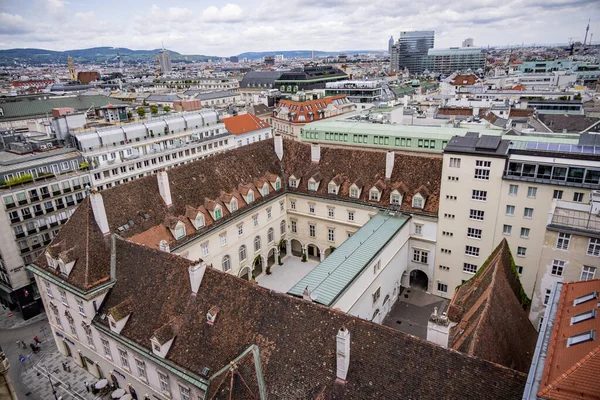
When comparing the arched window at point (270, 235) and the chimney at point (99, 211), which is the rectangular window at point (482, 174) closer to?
the arched window at point (270, 235)

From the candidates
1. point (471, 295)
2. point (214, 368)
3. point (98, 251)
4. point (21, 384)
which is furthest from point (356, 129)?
point (21, 384)

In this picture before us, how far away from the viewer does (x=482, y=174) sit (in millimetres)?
47750

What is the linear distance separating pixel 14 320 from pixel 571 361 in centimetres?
6516

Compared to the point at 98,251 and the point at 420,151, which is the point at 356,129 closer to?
the point at 420,151

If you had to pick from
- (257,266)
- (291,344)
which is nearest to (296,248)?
(257,266)

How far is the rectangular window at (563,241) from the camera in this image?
31953 millimetres

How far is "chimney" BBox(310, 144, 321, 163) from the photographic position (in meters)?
63.3

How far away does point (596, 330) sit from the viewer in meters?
18.8

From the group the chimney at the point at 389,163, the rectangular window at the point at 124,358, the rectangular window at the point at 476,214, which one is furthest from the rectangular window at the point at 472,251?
the rectangular window at the point at 124,358

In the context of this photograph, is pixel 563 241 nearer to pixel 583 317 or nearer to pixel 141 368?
pixel 583 317

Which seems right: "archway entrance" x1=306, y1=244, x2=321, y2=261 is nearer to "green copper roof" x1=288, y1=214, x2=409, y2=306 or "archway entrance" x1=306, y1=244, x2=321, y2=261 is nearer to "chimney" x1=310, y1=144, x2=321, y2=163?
"chimney" x1=310, y1=144, x2=321, y2=163

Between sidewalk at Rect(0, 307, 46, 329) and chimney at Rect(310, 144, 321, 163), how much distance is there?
46025mm

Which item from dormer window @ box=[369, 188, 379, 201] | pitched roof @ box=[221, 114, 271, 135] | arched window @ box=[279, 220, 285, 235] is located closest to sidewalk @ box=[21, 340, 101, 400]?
arched window @ box=[279, 220, 285, 235]

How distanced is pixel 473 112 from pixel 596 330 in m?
85.1
